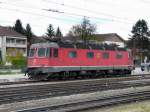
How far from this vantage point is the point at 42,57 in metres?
30.1

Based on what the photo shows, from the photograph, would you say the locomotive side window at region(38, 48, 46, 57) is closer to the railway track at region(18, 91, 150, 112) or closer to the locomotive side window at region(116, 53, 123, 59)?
the locomotive side window at region(116, 53, 123, 59)

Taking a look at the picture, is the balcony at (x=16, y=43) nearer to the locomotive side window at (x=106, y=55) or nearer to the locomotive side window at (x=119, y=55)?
the locomotive side window at (x=119, y=55)

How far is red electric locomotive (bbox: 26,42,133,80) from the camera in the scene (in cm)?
2964

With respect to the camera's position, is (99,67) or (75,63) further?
(99,67)

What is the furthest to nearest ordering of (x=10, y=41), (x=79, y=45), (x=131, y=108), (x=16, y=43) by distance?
(x=16, y=43) → (x=10, y=41) → (x=79, y=45) → (x=131, y=108)

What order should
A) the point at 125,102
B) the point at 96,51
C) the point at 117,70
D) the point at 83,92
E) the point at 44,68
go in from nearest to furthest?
the point at 125,102 → the point at 83,92 → the point at 44,68 → the point at 96,51 → the point at 117,70

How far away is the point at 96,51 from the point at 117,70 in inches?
163

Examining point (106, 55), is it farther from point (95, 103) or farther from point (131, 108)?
point (131, 108)

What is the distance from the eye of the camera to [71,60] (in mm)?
30938

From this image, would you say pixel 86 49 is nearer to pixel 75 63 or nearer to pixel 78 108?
pixel 75 63

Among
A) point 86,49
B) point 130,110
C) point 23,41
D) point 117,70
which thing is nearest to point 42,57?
point 86,49

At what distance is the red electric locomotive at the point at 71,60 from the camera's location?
29.6 m

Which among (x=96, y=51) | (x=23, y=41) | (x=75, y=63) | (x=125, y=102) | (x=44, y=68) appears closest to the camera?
(x=125, y=102)

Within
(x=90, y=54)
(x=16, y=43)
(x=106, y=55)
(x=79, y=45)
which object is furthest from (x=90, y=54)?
(x=16, y=43)
